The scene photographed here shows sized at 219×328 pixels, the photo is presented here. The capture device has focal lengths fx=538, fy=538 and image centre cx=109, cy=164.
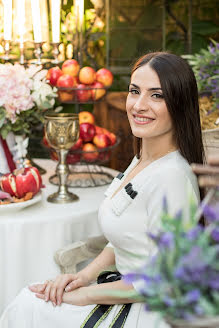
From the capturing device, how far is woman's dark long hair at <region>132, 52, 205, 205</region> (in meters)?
1.37

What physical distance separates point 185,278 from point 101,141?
1.77 meters

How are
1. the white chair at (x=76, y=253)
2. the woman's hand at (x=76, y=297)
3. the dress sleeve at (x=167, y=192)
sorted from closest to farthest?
the dress sleeve at (x=167, y=192), the woman's hand at (x=76, y=297), the white chair at (x=76, y=253)

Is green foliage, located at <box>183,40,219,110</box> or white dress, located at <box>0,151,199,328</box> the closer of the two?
white dress, located at <box>0,151,199,328</box>

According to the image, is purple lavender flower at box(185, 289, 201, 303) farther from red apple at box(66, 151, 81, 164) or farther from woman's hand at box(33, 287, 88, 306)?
red apple at box(66, 151, 81, 164)

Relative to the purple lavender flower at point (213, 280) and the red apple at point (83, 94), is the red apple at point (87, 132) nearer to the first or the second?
the red apple at point (83, 94)

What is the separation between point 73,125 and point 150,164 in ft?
2.29

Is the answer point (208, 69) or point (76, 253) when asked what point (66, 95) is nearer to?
point (208, 69)

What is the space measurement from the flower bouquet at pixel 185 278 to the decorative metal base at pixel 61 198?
152 centimetres

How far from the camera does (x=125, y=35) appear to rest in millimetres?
4695

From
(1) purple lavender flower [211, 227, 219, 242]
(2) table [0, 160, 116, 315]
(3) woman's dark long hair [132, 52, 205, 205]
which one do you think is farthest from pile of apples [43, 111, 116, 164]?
(1) purple lavender flower [211, 227, 219, 242]

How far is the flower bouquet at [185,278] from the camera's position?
58cm

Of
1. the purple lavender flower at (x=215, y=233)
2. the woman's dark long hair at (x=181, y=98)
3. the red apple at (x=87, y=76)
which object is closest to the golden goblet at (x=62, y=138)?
the red apple at (x=87, y=76)

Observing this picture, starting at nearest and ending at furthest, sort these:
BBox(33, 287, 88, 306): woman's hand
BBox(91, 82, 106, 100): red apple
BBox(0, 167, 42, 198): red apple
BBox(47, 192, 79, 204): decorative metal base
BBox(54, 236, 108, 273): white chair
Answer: BBox(33, 287, 88, 306): woman's hand < BBox(54, 236, 108, 273): white chair < BBox(0, 167, 42, 198): red apple < BBox(47, 192, 79, 204): decorative metal base < BBox(91, 82, 106, 100): red apple

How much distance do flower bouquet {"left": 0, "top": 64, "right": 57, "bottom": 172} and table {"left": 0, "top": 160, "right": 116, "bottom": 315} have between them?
0.38m
